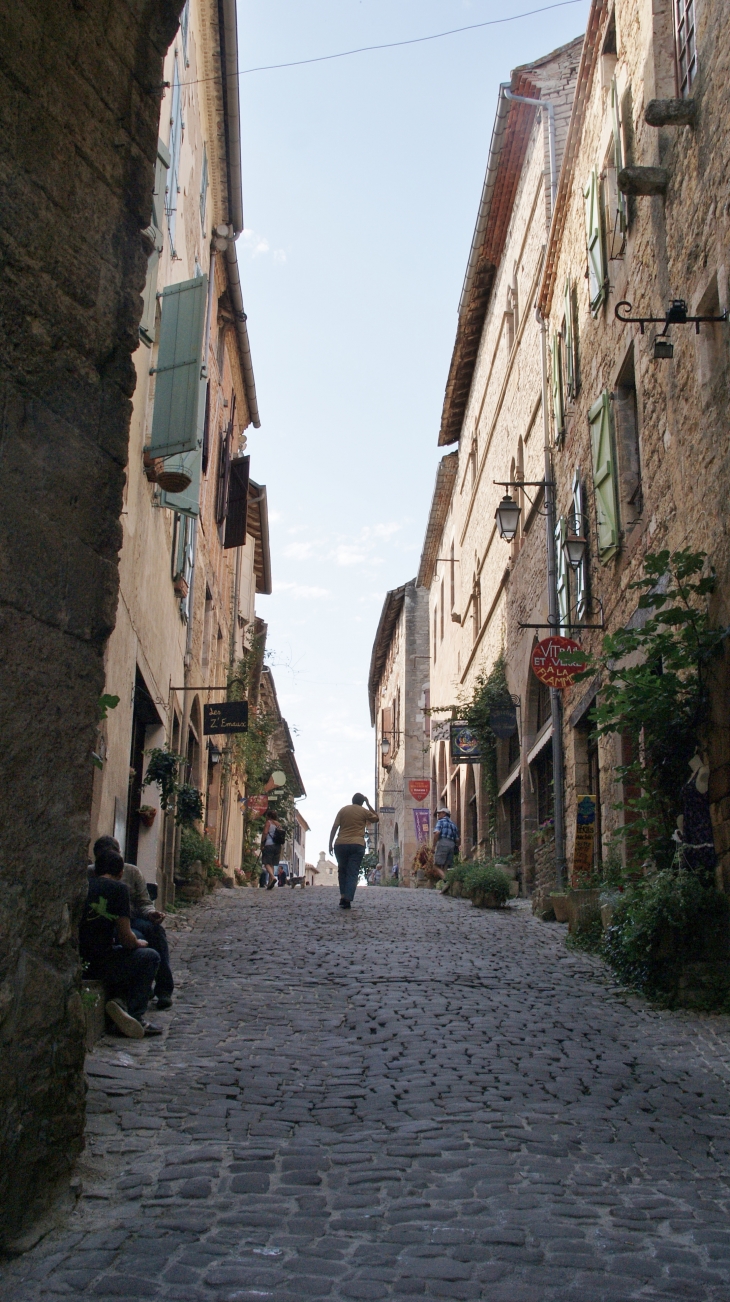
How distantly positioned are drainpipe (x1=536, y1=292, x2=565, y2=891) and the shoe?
706 centimetres

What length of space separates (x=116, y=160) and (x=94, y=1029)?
4.21 m

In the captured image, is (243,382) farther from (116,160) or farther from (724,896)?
(116,160)

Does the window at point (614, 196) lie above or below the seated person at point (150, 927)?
above

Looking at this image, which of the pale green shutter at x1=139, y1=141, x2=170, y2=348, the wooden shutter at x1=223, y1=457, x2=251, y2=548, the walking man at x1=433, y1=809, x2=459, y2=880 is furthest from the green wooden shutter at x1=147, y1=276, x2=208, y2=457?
the walking man at x1=433, y1=809, x2=459, y2=880

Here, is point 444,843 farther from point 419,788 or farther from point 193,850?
point 419,788

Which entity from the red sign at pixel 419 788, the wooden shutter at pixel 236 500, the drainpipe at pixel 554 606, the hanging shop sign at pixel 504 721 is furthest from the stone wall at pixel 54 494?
A: the red sign at pixel 419 788

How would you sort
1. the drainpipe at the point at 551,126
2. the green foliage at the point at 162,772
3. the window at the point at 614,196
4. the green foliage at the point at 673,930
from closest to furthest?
the green foliage at the point at 673,930, the window at the point at 614,196, the green foliage at the point at 162,772, the drainpipe at the point at 551,126

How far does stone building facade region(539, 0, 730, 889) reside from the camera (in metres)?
8.34

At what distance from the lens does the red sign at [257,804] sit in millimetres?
25000

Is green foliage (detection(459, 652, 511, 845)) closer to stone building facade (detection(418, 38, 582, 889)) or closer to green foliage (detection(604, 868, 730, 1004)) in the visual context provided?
stone building facade (detection(418, 38, 582, 889))

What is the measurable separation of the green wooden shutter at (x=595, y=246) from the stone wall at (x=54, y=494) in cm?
836

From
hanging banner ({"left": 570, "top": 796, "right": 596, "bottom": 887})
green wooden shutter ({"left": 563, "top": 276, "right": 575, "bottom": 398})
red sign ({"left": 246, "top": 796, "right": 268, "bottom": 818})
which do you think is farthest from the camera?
red sign ({"left": 246, "top": 796, "right": 268, "bottom": 818})

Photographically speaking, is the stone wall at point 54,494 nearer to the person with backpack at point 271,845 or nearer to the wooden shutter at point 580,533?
the wooden shutter at point 580,533

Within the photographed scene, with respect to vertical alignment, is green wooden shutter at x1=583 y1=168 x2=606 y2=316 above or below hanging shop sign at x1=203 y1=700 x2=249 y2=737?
above
